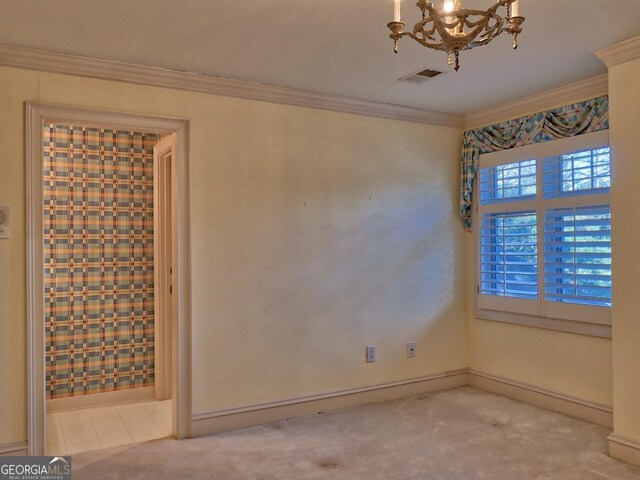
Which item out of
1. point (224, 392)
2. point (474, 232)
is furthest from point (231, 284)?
point (474, 232)

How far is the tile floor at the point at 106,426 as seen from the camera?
10.6 ft

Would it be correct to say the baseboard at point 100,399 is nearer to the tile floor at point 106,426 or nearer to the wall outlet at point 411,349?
the tile floor at point 106,426

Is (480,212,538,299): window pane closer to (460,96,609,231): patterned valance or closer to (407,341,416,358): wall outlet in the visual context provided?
(460,96,609,231): patterned valance

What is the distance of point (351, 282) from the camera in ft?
12.8

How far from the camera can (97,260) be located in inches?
163

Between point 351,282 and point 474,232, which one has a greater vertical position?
point 474,232

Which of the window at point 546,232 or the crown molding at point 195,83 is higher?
the crown molding at point 195,83

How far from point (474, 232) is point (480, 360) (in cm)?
110

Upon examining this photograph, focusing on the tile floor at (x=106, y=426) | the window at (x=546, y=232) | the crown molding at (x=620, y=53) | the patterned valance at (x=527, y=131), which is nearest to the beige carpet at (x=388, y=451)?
the tile floor at (x=106, y=426)

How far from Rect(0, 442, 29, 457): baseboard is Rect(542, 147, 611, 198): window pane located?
3.75m

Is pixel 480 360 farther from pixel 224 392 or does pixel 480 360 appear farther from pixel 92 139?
pixel 92 139

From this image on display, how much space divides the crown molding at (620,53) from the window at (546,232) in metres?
0.60

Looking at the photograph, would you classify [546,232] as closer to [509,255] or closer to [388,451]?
[509,255]

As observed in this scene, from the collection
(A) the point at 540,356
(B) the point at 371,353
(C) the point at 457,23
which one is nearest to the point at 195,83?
(C) the point at 457,23
